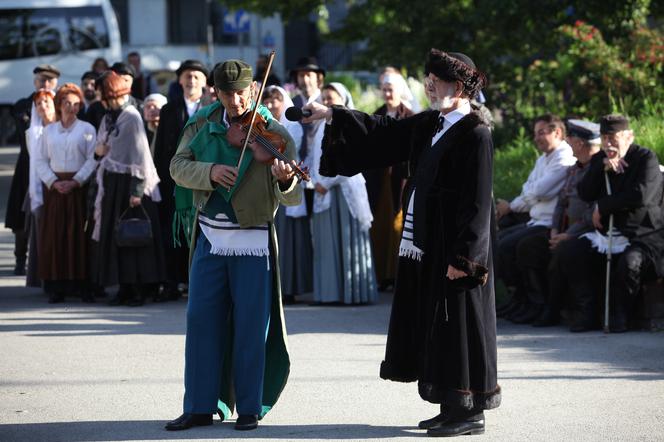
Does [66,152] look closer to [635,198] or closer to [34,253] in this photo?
[34,253]

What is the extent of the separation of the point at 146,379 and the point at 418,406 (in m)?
1.85

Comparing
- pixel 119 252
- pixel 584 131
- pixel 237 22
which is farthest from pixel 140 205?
pixel 237 22

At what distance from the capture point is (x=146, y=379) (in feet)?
27.3

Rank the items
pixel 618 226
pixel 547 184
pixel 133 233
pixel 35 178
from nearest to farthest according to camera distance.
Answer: pixel 618 226 → pixel 547 184 → pixel 133 233 → pixel 35 178

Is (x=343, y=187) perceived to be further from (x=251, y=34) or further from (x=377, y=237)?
(x=251, y=34)

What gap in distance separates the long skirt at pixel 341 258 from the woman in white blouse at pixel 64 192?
2122mm

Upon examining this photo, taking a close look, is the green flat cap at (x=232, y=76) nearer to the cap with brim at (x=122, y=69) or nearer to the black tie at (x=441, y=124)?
the black tie at (x=441, y=124)

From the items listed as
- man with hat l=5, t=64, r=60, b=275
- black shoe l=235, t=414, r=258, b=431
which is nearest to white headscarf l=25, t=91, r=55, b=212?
man with hat l=5, t=64, r=60, b=275

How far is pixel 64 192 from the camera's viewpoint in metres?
11.9

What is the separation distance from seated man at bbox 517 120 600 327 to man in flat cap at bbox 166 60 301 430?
12.2ft

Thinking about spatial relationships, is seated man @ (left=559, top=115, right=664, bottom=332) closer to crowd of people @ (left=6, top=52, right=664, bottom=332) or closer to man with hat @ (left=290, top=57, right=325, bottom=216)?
crowd of people @ (left=6, top=52, right=664, bottom=332)

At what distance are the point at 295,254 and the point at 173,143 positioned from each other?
1.48m

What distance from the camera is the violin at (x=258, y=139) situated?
692 cm

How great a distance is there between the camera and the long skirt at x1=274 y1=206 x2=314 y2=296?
1185 cm
